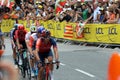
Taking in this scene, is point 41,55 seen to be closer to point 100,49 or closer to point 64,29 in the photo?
point 100,49

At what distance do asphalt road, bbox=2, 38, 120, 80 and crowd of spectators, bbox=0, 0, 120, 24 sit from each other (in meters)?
1.58

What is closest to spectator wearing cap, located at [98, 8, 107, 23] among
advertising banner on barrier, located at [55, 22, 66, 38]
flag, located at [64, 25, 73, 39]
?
flag, located at [64, 25, 73, 39]

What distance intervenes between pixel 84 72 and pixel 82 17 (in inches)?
370

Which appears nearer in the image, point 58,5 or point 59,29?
point 59,29

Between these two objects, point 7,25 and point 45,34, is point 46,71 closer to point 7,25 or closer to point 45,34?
point 45,34

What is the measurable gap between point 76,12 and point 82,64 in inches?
323

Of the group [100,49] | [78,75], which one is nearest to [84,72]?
[78,75]

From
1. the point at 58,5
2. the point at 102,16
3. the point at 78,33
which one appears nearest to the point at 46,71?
the point at 102,16

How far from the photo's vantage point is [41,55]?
373 inches

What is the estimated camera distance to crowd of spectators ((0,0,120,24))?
18.7m

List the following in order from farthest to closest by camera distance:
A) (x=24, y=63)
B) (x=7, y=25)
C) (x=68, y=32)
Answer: (x=7, y=25) < (x=68, y=32) < (x=24, y=63)

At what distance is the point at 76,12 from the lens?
Answer: 2234cm

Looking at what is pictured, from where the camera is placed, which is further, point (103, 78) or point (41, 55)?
point (103, 78)

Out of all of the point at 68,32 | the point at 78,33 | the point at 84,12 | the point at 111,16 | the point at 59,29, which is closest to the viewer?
the point at 111,16
